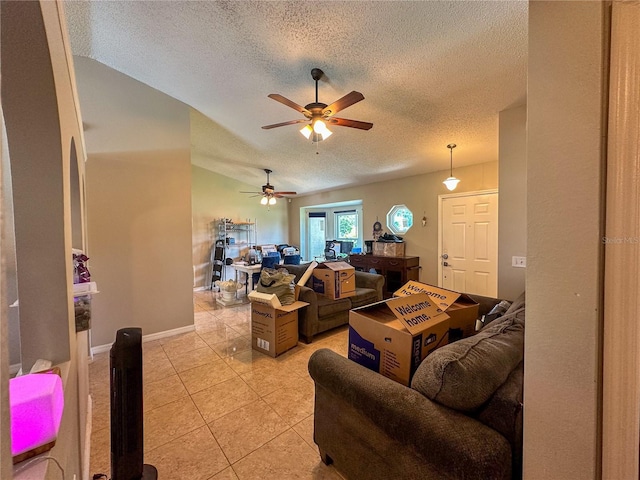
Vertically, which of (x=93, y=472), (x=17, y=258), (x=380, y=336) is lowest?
(x=93, y=472)

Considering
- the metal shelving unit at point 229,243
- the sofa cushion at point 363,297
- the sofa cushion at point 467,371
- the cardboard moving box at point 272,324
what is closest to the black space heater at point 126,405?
the sofa cushion at point 467,371

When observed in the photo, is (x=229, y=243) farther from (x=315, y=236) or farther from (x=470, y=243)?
(x=470, y=243)

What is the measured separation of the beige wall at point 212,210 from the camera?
20.3ft

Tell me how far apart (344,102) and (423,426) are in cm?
220

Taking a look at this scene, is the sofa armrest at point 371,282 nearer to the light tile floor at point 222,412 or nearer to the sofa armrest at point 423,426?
the light tile floor at point 222,412

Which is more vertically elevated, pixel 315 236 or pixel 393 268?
pixel 315 236

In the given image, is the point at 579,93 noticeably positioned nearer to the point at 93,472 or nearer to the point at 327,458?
the point at 327,458

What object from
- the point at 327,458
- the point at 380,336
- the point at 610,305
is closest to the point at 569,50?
the point at 610,305

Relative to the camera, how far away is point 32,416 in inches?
26.6

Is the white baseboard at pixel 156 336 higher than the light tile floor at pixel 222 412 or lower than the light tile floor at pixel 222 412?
higher

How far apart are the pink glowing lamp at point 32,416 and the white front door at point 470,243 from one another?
4684 mm

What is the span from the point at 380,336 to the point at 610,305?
0.90 meters

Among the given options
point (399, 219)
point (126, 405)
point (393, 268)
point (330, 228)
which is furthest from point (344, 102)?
point (330, 228)

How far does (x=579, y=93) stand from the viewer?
0.65m
